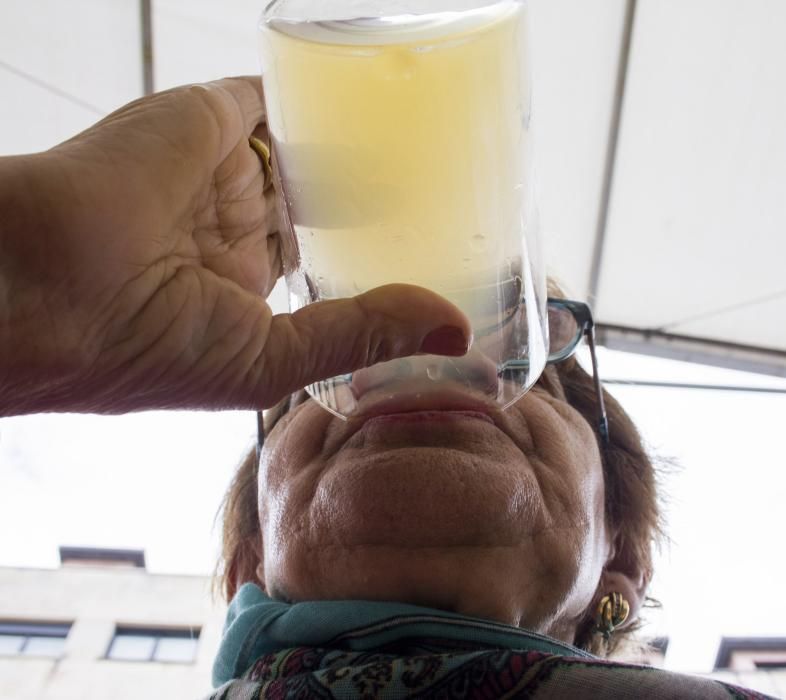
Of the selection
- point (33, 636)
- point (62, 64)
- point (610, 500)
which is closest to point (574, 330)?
point (610, 500)

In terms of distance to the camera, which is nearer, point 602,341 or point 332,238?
point 332,238

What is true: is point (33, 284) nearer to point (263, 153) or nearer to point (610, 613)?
point (263, 153)

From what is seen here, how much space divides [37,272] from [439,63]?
0.34 metres

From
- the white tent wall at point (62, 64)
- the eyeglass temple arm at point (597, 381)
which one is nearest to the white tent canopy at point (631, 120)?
the white tent wall at point (62, 64)

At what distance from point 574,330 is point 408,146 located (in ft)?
2.61

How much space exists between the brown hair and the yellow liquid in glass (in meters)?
0.69

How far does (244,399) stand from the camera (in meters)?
0.71

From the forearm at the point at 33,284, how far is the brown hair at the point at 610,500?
696 millimetres

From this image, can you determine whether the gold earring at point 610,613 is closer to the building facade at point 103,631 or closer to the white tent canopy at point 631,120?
the white tent canopy at point 631,120

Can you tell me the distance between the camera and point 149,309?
0.69m

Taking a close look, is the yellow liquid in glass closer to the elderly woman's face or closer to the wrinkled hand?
the wrinkled hand

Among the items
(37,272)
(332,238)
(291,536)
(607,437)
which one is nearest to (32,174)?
(37,272)

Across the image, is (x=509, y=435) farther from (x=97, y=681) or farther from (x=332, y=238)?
(x=97, y=681)

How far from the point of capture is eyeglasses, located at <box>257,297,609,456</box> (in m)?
1.27
